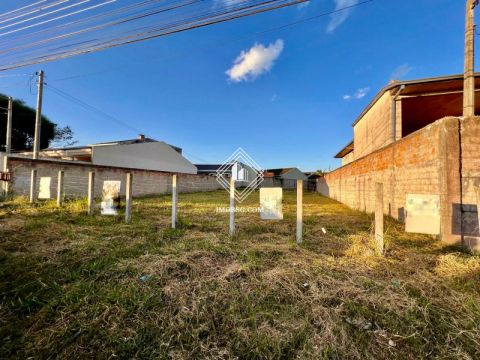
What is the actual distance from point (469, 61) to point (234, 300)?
682 cm

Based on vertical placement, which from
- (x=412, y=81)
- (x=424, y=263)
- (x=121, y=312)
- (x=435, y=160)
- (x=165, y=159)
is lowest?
(x=121, y=312)

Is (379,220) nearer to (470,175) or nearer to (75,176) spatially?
(470,175)

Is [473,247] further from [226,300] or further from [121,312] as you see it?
[121,312]

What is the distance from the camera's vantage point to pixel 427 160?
154 inches

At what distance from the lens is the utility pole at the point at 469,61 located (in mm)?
4562

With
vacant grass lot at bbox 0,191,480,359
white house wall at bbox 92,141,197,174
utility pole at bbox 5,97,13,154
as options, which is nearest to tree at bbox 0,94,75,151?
utility pole at bbox 5,97,13,154

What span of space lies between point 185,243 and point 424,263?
127 inches

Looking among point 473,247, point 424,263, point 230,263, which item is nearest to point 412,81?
point 473,247

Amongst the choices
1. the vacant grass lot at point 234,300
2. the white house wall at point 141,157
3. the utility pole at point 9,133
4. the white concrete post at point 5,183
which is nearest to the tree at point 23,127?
the utility pole at point 9,133

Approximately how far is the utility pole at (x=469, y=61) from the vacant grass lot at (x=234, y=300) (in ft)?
10.8

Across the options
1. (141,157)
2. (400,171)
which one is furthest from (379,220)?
(141,157)

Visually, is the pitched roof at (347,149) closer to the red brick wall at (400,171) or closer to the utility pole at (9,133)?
the red brick wall at (400,171)

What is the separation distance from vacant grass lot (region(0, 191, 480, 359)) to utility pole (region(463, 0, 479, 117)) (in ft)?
10.8

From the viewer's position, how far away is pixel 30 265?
2617 millimetres
